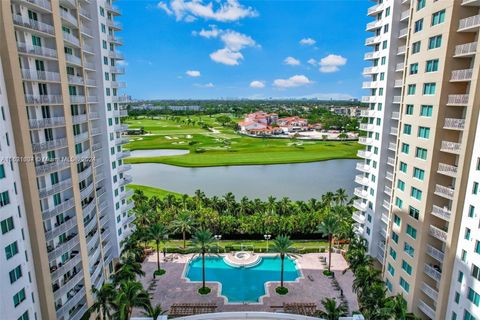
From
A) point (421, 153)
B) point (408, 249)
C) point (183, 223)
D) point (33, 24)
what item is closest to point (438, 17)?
point (421, 153)

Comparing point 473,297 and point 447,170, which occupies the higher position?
point 447,170

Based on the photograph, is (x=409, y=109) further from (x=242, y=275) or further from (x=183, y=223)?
(x=183, y=223)

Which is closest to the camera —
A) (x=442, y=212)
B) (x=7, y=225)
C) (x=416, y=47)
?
(x=7, y=225)

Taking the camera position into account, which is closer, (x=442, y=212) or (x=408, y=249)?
(x=442, y=212)

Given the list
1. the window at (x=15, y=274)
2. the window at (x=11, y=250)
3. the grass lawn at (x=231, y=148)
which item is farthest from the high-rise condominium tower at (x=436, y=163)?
the grass lawn at (x=231, y=148)

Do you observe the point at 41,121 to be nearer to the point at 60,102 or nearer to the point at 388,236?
the point at 60,102

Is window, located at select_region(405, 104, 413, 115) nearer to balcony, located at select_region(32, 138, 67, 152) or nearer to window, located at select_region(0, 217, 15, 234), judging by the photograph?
balcony, located at select_region(32, 138, 67, 152)

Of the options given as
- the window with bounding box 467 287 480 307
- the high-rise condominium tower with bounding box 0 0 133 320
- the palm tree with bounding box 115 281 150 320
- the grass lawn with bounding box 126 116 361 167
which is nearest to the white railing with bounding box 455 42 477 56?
the window with bounding box 467 287 480 307

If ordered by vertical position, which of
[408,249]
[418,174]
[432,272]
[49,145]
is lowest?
[432,272]

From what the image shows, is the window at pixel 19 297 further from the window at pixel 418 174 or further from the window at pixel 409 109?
the window at pixel 409 109
